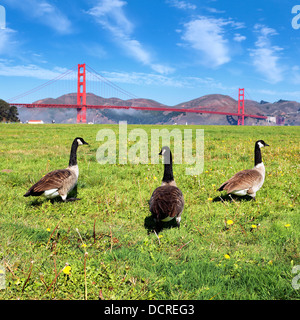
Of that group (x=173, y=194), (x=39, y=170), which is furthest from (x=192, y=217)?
(x=39, y=170)

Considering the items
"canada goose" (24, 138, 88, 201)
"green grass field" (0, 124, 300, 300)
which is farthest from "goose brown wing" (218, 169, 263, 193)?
"canada goose" (24, 138, 88, 201)

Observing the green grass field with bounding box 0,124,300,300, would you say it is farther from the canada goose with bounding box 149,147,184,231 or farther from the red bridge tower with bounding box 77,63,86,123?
the red bridge tower with bounding box 77,63,86,123

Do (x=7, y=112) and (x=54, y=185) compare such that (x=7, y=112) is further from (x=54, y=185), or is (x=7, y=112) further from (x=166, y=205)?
(x=166, y=205)

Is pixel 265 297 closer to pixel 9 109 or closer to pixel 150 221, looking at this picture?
pixel 150 221

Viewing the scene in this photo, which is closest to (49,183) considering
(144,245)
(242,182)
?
(144,245)

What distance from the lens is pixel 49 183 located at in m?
6.05

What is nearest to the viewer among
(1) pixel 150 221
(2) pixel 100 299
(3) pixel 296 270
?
(2) pixel 100 299

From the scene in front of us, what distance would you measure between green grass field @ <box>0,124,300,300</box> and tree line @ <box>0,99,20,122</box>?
101787 millimetres

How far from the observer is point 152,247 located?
167 inches

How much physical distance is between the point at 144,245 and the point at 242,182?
324 cm

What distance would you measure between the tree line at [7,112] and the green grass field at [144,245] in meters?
102

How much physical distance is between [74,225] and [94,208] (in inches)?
40.8

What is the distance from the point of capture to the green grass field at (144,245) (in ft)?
10.5

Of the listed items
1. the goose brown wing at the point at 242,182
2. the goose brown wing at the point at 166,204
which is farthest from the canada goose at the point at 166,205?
the goose brown wing at the point at 242,182
